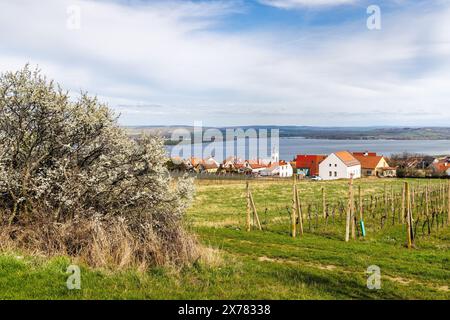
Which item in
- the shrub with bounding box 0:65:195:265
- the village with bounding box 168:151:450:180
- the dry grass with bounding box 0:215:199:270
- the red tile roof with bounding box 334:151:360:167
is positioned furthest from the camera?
the red tile roof with bounding box 334:151:360:167

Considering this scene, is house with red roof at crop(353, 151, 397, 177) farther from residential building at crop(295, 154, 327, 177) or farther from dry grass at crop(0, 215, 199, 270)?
dry grass at crop(0, 215, 199, 270)

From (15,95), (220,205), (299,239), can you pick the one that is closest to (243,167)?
(220,205)

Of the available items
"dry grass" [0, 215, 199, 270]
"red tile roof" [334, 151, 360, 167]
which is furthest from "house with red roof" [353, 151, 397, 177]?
"dry grass" [0, 215, 199, 270]

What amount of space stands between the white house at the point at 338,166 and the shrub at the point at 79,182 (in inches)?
3125

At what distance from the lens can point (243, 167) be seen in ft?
336

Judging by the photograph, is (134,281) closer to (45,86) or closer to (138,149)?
(138,149)

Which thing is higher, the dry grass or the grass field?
the dry grass

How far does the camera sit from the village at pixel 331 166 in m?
86.3

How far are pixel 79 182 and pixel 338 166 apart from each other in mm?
82569

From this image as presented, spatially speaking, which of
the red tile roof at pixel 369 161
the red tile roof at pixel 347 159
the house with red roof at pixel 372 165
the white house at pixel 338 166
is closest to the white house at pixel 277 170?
the white house at pixel 338 166

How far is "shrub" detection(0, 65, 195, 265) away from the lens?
33.3ft

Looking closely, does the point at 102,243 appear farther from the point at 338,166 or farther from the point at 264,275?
the point at 338,166

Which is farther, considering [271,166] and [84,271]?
[271,166]
